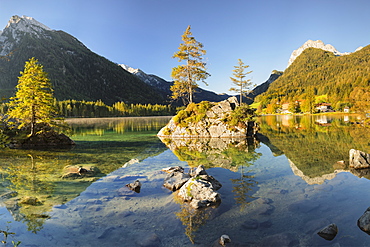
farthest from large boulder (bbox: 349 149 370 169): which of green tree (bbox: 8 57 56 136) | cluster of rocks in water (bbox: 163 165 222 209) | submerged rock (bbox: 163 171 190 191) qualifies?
green tree (bbox: 8 57 56 136)

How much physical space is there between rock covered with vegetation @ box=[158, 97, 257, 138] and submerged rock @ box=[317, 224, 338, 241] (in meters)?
30.0

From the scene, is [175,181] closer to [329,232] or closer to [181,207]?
[181,207]

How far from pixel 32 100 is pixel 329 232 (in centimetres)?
3434

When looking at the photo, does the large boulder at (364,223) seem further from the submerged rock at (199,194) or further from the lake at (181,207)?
the submerged rock at (199,194)

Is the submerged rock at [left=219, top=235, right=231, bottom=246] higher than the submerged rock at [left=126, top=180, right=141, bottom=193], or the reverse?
the submerged rock at [left=126, top=180, right=141, bottom=193]

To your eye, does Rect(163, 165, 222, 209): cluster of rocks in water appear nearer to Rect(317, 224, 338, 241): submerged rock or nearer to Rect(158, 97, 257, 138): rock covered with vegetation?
Rect(317, 224, 338, 241): submerged rock

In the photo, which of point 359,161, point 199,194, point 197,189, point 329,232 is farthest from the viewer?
point 359,161

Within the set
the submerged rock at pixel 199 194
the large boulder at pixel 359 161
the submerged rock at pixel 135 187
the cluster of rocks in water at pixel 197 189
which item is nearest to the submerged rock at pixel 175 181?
the cluster of rocks in water at pixel 197 189

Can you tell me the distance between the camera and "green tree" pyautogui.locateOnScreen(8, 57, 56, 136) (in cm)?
2720

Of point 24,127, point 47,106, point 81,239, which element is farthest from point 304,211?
point 24,127

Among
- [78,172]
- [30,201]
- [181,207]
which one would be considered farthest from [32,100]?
[181,207]

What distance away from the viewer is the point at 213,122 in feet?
128

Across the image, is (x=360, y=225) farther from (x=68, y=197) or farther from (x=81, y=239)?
(x=68, y=197)

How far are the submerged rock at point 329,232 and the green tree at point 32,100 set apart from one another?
31.3 meters
